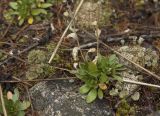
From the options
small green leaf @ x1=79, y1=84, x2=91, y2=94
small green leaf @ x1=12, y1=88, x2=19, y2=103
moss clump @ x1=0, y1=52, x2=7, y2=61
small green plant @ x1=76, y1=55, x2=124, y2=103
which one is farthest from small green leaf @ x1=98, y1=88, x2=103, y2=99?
moss clump @ x1=0, y1=52, x2=7, y2=61

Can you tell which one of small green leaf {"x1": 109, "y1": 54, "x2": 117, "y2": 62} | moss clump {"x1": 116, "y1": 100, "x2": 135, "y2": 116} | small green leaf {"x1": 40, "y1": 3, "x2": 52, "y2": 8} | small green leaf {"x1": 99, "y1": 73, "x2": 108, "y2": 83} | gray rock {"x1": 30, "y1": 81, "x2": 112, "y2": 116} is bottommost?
moss clump {"x1": 116, "y1": 100, "x2": 135, "y2": 116}

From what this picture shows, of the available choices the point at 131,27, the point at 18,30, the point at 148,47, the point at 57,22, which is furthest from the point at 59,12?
the point at 148,47

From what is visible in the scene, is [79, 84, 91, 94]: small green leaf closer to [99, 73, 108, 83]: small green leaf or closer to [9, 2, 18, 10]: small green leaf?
[99, 73, 108, 83]: small green leaf

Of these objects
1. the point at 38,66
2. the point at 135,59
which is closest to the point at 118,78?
the point at 135,59

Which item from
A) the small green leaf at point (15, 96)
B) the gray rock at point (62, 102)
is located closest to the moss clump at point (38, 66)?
the gray rock at point (62, 102)

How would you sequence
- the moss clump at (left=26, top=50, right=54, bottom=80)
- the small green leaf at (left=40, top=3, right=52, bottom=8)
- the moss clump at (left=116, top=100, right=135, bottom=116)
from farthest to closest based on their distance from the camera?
the small green leaf at (left=40, top=3, right=52, bottom=8) < the moss clump at (left=26, top=50, right=54, bottom=80) < the moss clump at (left=116, top=100, right=135, bottom=116)

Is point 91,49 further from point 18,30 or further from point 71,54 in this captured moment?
point 18,30

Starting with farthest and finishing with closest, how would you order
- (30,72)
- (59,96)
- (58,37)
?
(58,37) → (30,72) → (59,96)
